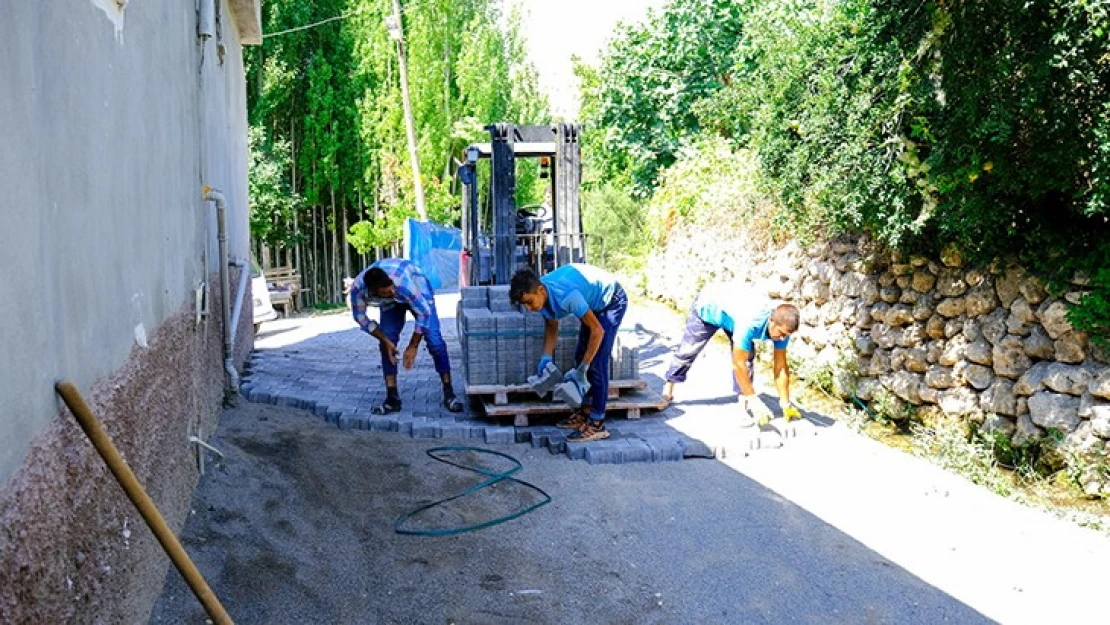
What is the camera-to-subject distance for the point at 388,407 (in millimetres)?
7453

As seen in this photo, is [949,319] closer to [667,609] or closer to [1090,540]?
[1090,540]

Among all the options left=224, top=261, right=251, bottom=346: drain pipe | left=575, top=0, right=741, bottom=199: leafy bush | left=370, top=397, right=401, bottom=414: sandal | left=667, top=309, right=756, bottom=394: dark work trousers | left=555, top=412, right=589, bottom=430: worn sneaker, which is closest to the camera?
left=555, top=412, right=589, bottom=430: worn sneaker

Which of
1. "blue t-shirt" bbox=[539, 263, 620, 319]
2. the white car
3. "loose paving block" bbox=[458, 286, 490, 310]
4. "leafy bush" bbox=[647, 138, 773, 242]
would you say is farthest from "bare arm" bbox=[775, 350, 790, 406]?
the white car

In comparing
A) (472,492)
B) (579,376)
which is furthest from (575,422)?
(472,492)

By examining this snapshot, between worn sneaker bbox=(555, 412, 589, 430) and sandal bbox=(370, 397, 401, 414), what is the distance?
1.46 metres

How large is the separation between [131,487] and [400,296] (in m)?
4.90

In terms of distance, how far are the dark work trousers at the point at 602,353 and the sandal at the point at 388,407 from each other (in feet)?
5.81

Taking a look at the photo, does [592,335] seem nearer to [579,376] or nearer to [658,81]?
[579,376]

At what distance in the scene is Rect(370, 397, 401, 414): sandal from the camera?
7391mm

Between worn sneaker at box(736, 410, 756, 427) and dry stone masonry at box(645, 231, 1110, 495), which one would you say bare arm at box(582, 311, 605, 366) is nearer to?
worn sneaker at box(736, 410, 756, 427)

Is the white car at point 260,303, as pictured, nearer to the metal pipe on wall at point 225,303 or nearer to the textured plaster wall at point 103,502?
the metal pipe on wall at point 225,303

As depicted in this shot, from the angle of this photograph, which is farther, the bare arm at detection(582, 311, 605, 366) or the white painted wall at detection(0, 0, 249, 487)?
the bare arm at detection(582, 311, 605, 366)

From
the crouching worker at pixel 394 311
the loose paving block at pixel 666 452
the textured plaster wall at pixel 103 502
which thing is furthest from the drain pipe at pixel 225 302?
the loose paving block at pixel 666 452

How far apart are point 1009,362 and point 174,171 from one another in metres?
6.30
